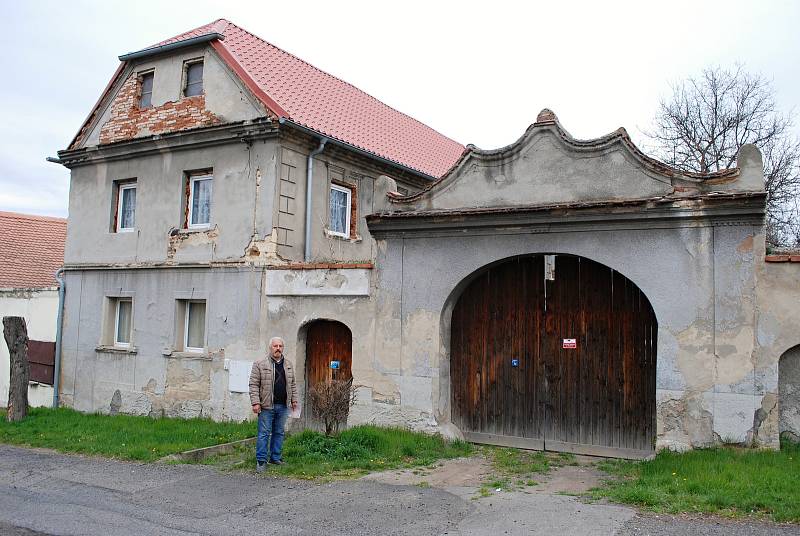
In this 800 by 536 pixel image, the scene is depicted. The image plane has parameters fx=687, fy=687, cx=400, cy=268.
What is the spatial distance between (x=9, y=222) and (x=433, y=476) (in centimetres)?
2205

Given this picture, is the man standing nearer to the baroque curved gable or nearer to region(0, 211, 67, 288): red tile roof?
the baroque curved gable

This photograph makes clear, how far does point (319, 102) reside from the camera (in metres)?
15.6

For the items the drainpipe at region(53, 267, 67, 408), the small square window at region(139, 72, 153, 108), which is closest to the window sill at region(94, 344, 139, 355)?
the drainpipe at region(53, 267, 67, 408)

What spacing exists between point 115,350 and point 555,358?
9.53 m

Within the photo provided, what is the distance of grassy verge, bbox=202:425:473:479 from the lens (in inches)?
364

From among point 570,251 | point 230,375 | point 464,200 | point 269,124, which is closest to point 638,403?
point 570,251

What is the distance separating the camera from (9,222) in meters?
24.9

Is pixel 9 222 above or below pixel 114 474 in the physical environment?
above

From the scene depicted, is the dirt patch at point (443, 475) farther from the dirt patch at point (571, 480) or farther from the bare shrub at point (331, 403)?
the bare shrub at point (331, 403)

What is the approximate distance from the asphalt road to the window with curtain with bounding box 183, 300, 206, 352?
15.8 ft

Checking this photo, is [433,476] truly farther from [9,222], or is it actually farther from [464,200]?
[9,222]

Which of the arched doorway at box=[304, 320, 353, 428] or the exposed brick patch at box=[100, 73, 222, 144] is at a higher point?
the exposed brick patch at box=[100, 73, 222, 144]

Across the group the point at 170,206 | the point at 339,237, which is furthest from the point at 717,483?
the point at 170,206

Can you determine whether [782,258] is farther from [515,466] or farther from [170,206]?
[170,206]
